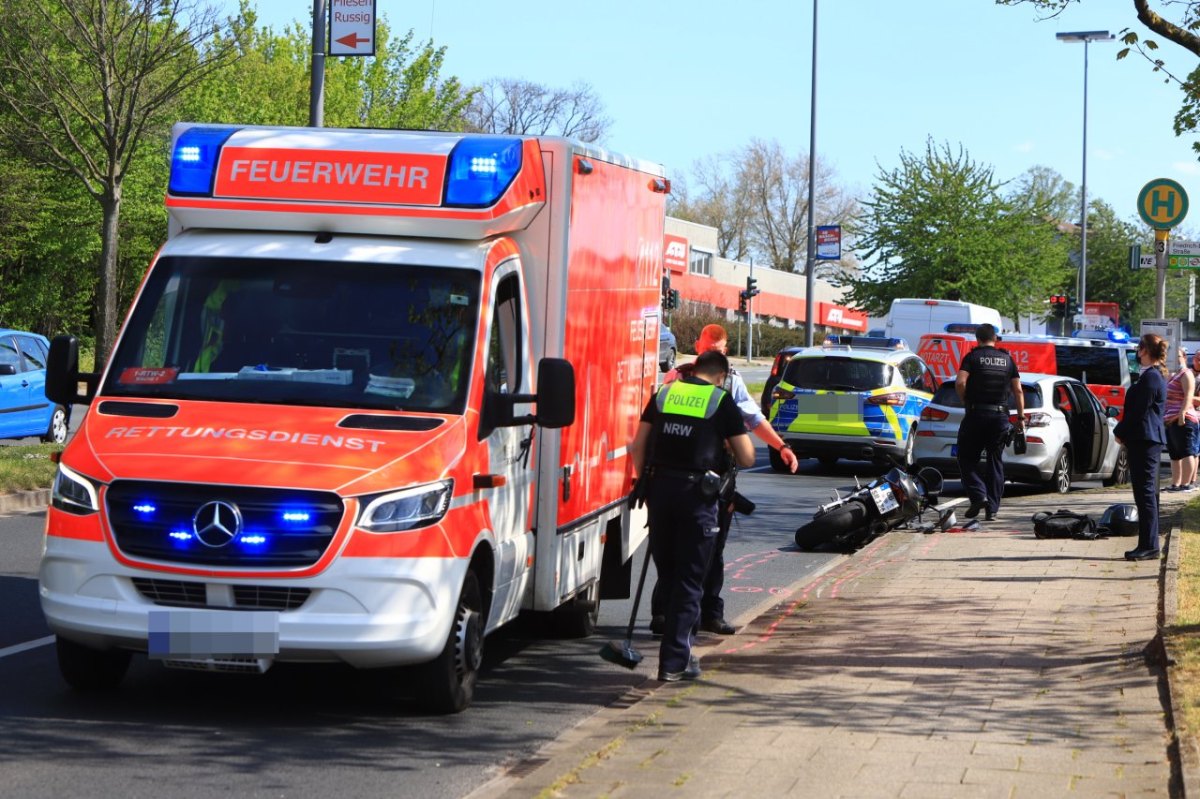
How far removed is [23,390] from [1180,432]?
46.3ft

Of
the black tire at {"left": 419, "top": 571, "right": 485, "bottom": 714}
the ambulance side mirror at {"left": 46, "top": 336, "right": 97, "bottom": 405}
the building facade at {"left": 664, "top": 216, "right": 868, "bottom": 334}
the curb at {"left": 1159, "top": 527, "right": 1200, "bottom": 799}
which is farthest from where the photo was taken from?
the building facade at {"left": 664, "top": 216, "right": 868, "bottom": 334}

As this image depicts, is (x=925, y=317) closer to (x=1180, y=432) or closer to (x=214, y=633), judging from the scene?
(x=1180, y=432)

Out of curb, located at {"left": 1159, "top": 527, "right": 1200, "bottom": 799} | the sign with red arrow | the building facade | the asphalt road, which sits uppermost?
the building facade

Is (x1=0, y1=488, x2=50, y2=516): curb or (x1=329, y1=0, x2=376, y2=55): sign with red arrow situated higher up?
(x1=329, y1=0, x2=376, y2=55): sign with red arrow

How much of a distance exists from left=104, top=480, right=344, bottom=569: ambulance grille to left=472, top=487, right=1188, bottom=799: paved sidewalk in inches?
49.8

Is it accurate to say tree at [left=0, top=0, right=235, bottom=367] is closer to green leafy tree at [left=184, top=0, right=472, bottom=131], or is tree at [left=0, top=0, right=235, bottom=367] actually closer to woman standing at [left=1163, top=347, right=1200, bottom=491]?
green leafy tree at [left=184, top=0, right=472, bottom=131]

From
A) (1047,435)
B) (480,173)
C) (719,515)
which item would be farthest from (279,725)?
(1047,435)

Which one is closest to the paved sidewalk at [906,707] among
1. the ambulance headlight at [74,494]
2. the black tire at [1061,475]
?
the ambulance headlight at [74,494]

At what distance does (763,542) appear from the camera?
15172mm

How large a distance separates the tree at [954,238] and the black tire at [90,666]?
44774 mm

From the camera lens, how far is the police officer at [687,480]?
815 centimetres

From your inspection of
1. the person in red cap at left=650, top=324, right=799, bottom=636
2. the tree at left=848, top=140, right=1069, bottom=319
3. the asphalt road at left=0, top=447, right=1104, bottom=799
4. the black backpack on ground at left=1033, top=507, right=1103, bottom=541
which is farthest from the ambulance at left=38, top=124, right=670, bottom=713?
the tree at left=848, top=140, right=1069, bottom=319

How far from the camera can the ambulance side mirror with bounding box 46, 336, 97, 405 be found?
26.1 feet

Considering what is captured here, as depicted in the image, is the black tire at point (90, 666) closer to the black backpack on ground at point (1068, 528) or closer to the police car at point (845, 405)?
the black backpack on ground at point (1068, 528)
